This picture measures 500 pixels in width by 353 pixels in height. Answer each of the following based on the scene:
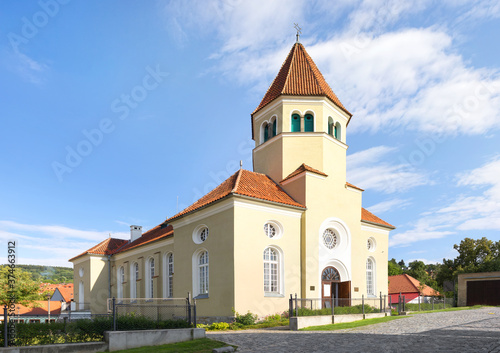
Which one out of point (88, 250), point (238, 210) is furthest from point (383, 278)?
point (88, 250)

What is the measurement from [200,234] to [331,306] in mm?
9100

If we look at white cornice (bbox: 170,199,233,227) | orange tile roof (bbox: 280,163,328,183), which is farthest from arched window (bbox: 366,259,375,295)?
white cornice (bbox: 170,199,233,227)

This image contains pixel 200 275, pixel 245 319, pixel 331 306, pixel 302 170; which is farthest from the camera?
pixel 302 170

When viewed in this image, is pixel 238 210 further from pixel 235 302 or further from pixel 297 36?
pixel 297 36

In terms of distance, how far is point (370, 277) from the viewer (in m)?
28.7

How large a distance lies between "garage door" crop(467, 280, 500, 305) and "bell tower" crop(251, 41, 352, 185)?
79.9ft

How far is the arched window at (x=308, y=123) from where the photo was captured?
26844 mm

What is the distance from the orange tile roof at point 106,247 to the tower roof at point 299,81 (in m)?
23.0

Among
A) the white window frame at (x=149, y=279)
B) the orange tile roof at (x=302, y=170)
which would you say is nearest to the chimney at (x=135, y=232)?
the white window frame at (x=149, y=279)

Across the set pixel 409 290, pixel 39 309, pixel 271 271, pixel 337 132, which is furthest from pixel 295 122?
pixel 409 290

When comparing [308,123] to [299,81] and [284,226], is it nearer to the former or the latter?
[299,81]

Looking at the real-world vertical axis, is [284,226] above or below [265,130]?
below

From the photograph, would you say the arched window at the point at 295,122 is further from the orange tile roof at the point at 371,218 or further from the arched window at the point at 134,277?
the arched window at the point at 134,277

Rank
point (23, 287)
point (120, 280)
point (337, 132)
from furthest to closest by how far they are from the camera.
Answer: point (23, 287) → point (120, 280) → point (337, 132)
